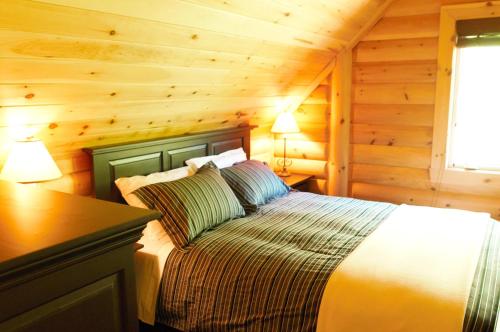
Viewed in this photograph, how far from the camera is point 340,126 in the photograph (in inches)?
159

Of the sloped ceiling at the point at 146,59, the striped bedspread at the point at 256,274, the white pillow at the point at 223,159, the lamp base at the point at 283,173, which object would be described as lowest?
the striped bedspread at the point at 256,274

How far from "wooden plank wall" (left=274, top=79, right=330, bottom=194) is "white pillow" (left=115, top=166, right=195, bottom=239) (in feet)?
5.24

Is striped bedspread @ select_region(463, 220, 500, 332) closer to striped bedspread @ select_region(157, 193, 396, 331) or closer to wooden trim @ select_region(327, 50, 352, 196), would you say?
striped bedspread @ select_region(157, 193, 396, 331)

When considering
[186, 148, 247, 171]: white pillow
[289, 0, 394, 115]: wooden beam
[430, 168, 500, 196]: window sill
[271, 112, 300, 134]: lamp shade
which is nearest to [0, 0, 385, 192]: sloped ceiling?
[289, 0, 394, 115]: wooden beam

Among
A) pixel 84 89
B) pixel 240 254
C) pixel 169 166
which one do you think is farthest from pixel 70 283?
pixel 169 166

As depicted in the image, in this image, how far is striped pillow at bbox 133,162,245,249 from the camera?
2391 mm

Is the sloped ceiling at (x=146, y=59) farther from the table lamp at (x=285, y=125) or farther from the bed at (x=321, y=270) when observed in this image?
the table lamp at (x=285, y=125)

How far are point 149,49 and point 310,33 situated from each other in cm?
139

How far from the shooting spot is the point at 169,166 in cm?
310

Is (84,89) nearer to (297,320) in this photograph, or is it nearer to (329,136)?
(297,320)

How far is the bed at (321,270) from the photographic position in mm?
1753

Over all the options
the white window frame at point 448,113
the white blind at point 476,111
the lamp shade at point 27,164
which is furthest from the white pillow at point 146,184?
the white blind at point 476,111

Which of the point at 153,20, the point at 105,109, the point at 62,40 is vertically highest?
the point at 153,20

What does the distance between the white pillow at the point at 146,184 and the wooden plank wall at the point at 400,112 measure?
181 cm
